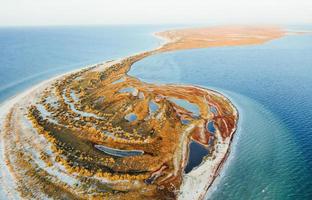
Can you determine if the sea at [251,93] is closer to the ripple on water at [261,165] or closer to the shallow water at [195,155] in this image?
the ripple on water at [261,165]

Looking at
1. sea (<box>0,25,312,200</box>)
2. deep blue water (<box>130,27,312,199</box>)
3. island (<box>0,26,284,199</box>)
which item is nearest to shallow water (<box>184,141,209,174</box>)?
island (<box>0,26,284,199</box>)

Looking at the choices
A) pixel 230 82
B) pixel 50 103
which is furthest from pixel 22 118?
pixel 230 82

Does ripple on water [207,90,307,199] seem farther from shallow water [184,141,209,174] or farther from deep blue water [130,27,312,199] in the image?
shallow water [184,141,209,174]

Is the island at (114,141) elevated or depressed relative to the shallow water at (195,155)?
elevated

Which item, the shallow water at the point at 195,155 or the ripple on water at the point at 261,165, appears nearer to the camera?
the ripple on water at the point at 261,165

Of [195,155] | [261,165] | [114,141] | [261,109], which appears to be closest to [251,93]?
[261,109]

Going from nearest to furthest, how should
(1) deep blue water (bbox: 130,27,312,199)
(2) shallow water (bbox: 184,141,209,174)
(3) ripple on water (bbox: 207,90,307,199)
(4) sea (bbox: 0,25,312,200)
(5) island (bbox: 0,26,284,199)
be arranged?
(3) ripple on water (bbox: 207,90,307,199) < (5) island (bbox: 0,26,284,199) < (1) deep blue water (bbox: 130,27,312,199) < (4) sea (bbox: 0,25,312,200) < (2) shallow water (bbox: 184,141,209,174)

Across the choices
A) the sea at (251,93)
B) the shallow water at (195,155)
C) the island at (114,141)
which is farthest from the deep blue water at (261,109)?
the shallow water at (195,155)

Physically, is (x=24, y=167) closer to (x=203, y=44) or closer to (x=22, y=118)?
(x=22, y=118)
